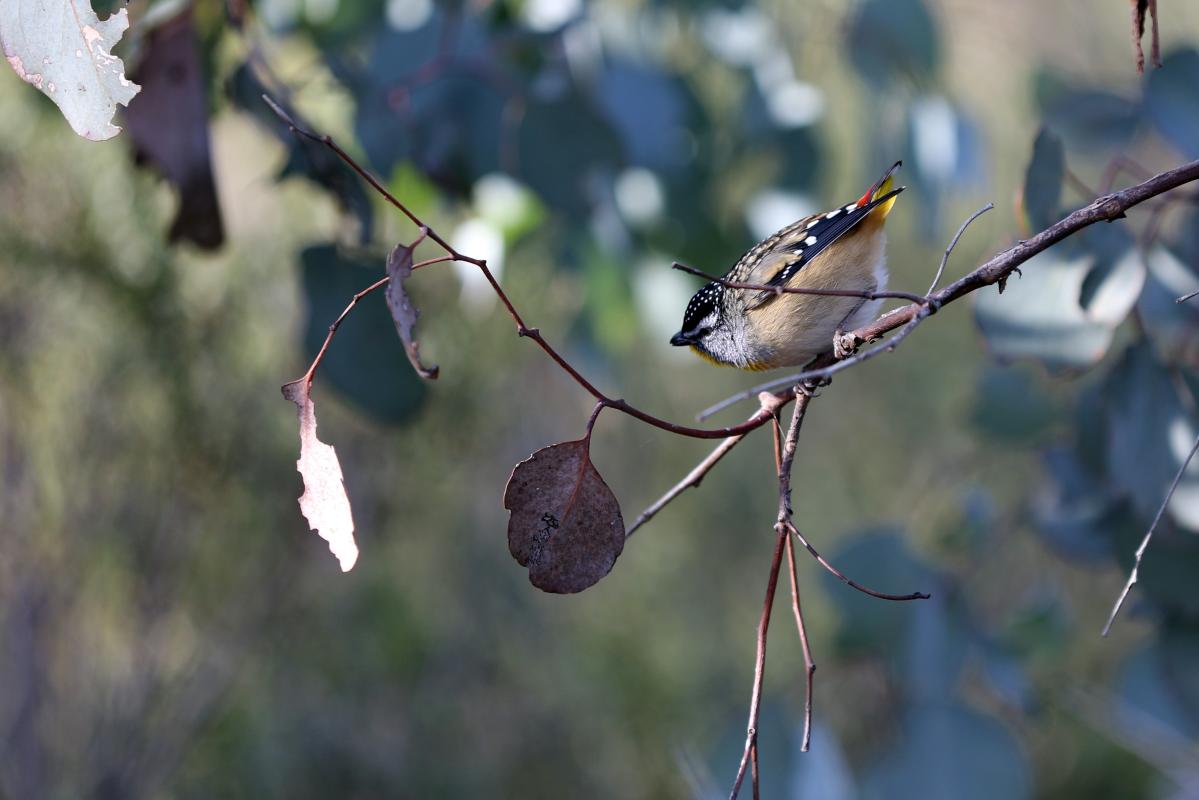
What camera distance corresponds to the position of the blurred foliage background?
5.50 feet

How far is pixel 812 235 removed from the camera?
1.58 metres

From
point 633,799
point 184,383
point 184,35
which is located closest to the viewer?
point 184,35

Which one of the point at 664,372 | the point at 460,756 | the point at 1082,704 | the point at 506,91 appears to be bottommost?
the point at 460,756

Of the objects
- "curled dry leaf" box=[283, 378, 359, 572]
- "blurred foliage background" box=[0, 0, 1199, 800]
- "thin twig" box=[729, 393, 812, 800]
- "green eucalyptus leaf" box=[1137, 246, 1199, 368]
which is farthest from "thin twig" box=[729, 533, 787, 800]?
"green eucalyptus leaf" box=[1137, 246, 1199, 368]

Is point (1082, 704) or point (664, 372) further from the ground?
point (664, 372)

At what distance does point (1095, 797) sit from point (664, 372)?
2346 mm

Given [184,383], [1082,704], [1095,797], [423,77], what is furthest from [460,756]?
[1095,797]

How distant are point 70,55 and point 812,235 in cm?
96

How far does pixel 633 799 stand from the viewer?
3.84m

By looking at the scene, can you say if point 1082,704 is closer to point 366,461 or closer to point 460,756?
point 460,756

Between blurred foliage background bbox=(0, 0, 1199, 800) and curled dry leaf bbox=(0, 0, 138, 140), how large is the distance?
0.96ft

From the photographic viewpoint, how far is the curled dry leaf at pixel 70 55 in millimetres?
1022

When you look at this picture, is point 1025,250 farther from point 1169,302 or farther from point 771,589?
point 1169,302

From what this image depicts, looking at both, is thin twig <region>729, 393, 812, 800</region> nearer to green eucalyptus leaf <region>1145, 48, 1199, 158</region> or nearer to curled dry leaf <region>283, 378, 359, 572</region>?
curled dry leaf <region>283, 378, 359, 572</region>
